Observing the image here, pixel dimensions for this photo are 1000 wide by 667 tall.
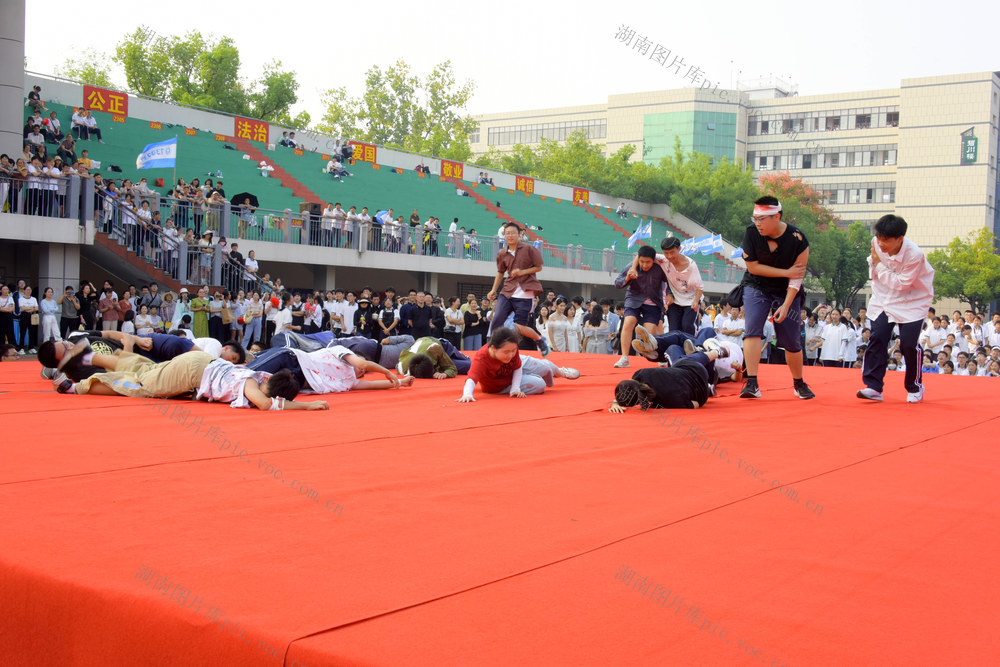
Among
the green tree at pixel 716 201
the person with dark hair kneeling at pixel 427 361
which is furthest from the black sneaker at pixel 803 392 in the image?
the green tree at pixel 716 201

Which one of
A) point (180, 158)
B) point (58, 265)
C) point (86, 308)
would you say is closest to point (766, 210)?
point (86, 308)

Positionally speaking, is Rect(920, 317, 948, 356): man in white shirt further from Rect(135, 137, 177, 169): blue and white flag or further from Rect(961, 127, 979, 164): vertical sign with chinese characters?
Rect(961, 127, 979, 164): vertical sign with chinese characters

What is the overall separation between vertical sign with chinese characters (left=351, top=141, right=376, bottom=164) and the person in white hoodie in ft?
90.3

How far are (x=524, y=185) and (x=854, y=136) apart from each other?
44.1 m

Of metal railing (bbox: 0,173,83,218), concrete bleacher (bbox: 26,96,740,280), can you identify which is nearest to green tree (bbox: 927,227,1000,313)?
concrete bleacher (bbox: 26,96,740,280)

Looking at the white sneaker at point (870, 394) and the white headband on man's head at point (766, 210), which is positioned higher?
the white headband on man's head at point (766, 210)

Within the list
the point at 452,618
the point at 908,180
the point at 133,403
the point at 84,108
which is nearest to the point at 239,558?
the point at 452,618

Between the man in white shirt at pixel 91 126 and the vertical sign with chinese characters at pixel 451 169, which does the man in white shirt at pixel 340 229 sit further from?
the vertical sign with chinese characters at pixel 451 169

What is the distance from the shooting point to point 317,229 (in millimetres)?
22359

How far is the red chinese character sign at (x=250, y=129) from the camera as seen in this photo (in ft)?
95.0

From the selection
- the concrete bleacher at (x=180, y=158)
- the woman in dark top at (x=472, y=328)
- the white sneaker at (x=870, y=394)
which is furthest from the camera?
the concrete bleacher at (x=180, y=158)

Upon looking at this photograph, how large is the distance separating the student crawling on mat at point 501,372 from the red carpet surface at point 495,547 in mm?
1661

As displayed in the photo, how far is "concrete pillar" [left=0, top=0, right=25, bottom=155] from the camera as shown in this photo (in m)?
17.9

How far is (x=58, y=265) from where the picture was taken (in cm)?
1623
